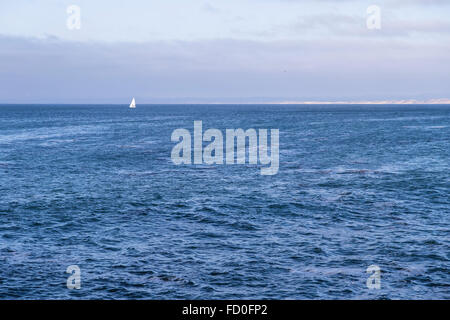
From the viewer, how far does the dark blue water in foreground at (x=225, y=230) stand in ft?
86.8

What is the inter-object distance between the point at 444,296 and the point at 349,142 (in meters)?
80.4

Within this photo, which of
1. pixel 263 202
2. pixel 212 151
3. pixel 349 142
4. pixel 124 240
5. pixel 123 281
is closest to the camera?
pixel 123 281

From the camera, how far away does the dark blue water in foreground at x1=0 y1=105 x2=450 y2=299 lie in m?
26.5

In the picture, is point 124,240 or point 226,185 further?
point 226,185

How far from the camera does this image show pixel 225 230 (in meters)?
36.3

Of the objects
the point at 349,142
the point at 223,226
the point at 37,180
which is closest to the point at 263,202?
the point at 223,226

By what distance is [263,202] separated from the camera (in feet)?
149

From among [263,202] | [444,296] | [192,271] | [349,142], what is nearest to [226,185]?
[263,202]

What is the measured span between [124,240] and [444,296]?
67.6ft

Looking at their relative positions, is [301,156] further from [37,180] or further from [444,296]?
[444,296]

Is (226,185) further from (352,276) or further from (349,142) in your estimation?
(349,142)

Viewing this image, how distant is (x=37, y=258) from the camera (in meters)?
30.4

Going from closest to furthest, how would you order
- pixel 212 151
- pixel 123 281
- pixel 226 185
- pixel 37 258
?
pixel 123 281
pixel 37 258
pixel 226 185
pixel 212 151
